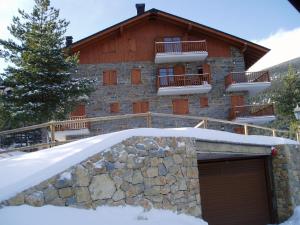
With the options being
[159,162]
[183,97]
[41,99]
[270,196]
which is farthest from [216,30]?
[159,162]

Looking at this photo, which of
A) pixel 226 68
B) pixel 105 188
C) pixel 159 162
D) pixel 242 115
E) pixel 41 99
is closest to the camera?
pixel 105 188

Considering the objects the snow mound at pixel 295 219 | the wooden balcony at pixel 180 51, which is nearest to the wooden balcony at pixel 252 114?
the wooden balcony at pixel 180 51

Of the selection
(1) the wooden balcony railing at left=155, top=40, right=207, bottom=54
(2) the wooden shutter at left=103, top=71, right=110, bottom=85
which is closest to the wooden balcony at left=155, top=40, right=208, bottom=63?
(1) the wooden balcony railing at left=155, top=40, right=207, bottom=54

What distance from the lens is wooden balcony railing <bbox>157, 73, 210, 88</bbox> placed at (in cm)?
2695

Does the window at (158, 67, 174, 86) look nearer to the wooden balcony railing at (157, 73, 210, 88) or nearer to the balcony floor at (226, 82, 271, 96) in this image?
the wooden balcony railing at (157, 73, 210, 88)

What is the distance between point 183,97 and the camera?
89.7 ft

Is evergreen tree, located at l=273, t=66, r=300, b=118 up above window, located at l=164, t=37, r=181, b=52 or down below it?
below

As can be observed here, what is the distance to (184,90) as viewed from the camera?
2661cm

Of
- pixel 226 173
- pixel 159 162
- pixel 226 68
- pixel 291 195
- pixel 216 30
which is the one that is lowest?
pixel 291 195

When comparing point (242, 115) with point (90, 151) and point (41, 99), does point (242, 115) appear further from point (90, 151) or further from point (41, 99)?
point (90, 151)

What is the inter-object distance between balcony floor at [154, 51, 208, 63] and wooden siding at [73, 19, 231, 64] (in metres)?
1.02

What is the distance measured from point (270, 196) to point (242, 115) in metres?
13.4

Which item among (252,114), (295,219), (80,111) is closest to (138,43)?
(80,111)

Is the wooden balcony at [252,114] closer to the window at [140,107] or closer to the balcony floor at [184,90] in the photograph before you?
the balcony floor at [184,90]
